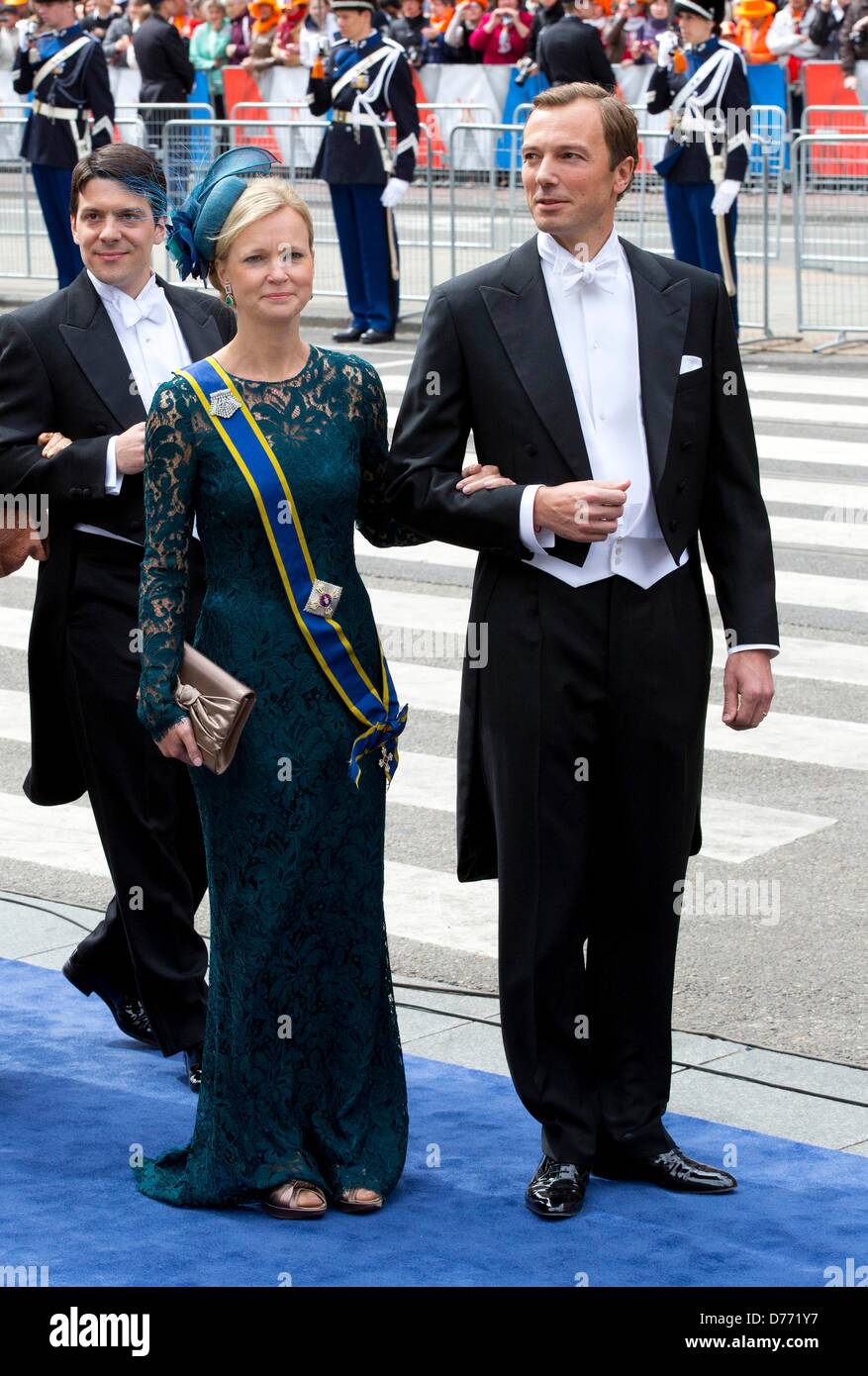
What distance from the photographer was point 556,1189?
4.33 m

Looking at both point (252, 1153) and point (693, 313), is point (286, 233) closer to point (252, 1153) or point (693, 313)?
point (693, 313)

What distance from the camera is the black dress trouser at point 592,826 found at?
169 inches

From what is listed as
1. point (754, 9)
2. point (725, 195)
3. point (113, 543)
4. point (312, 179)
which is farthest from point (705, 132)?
point (113, 543)

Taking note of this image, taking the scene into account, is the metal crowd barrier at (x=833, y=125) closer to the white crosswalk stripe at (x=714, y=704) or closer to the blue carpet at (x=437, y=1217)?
the white crosswalk stripe at (x=714, y=704)

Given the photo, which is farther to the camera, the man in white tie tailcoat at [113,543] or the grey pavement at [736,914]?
the grey pavement at [736,914]

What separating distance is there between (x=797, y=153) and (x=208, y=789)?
1234cm

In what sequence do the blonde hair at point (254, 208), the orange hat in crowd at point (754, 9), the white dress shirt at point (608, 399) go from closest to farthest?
the blonde hair at point (254, 208)
the white dress shirt at point (608, 399)
the orange hat in crowd at point (754, 9)

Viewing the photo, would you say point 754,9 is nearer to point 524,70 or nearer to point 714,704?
point 524,70

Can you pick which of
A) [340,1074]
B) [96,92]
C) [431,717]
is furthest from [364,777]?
[96,92]

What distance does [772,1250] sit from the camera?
4.14m

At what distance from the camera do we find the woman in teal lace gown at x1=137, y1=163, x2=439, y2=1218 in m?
4.23

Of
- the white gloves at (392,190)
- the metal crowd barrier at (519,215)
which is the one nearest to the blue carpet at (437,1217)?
the metal crowd barrier at (519,215)

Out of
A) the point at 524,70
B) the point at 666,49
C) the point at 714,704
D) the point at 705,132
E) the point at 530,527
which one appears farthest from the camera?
the point at 524,70

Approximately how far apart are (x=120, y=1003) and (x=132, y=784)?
2.07 ft
